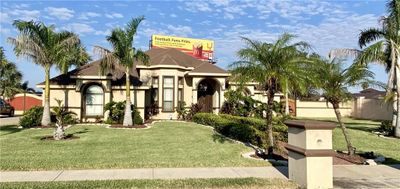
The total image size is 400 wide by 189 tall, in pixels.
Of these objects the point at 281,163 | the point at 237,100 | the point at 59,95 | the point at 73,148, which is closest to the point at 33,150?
the point at 73,148

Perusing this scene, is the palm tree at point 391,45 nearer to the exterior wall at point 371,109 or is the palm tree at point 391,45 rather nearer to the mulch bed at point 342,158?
the mulch bed at point 342,158

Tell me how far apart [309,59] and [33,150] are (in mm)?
9360

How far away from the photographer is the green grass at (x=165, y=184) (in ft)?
27.5

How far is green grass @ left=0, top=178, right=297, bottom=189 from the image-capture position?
8375mm

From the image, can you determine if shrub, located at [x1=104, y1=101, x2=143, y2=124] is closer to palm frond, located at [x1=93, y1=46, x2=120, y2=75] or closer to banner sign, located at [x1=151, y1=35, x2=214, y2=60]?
palm frond, located at [x1=93, y1=46, x2=120, y2=75]

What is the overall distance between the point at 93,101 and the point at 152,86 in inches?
179

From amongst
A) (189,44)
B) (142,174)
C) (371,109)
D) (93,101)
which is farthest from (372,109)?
(142,174)

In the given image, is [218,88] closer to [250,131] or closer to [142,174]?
[250,131]

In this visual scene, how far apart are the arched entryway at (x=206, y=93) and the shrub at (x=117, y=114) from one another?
6704 mm

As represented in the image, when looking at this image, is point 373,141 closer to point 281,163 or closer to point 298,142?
point 281,163

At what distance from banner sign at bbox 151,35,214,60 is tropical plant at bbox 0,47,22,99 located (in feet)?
55.8

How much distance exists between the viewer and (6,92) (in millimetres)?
41469

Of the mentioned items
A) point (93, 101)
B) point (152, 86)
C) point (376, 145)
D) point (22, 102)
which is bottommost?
point (376, 145)

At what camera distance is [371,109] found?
3897cm
